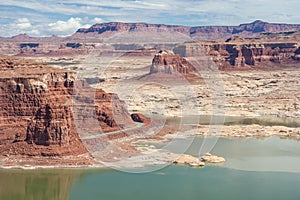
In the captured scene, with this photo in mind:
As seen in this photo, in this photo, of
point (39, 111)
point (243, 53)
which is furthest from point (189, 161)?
point (243, 53)

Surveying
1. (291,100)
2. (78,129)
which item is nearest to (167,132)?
(78,129)

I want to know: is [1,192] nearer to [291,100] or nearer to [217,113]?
[217,113]

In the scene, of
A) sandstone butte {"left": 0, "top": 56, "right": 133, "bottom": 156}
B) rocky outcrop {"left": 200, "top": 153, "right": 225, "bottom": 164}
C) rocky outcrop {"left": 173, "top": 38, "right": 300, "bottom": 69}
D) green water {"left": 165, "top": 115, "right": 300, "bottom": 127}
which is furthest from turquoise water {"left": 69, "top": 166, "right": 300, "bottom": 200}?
rocky outcrop {"left": 173, "top": 38, "right": 300, "bottom": 69}

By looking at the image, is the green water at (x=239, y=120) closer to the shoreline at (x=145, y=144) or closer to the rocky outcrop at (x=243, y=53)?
the shoreline at (x=145, y=144)

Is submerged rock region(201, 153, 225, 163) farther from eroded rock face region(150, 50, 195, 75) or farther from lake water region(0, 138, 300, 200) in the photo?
eroded rock face region(150, 50, 195, 75)

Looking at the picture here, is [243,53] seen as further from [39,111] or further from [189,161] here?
[39,111]

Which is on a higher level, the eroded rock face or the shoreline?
the eroded rock face

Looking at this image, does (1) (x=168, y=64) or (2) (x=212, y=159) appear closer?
(2) (x=212, y=159)

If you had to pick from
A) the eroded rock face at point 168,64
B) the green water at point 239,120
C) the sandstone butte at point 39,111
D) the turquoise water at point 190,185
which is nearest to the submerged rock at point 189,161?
the turquoise water at point 190,185
